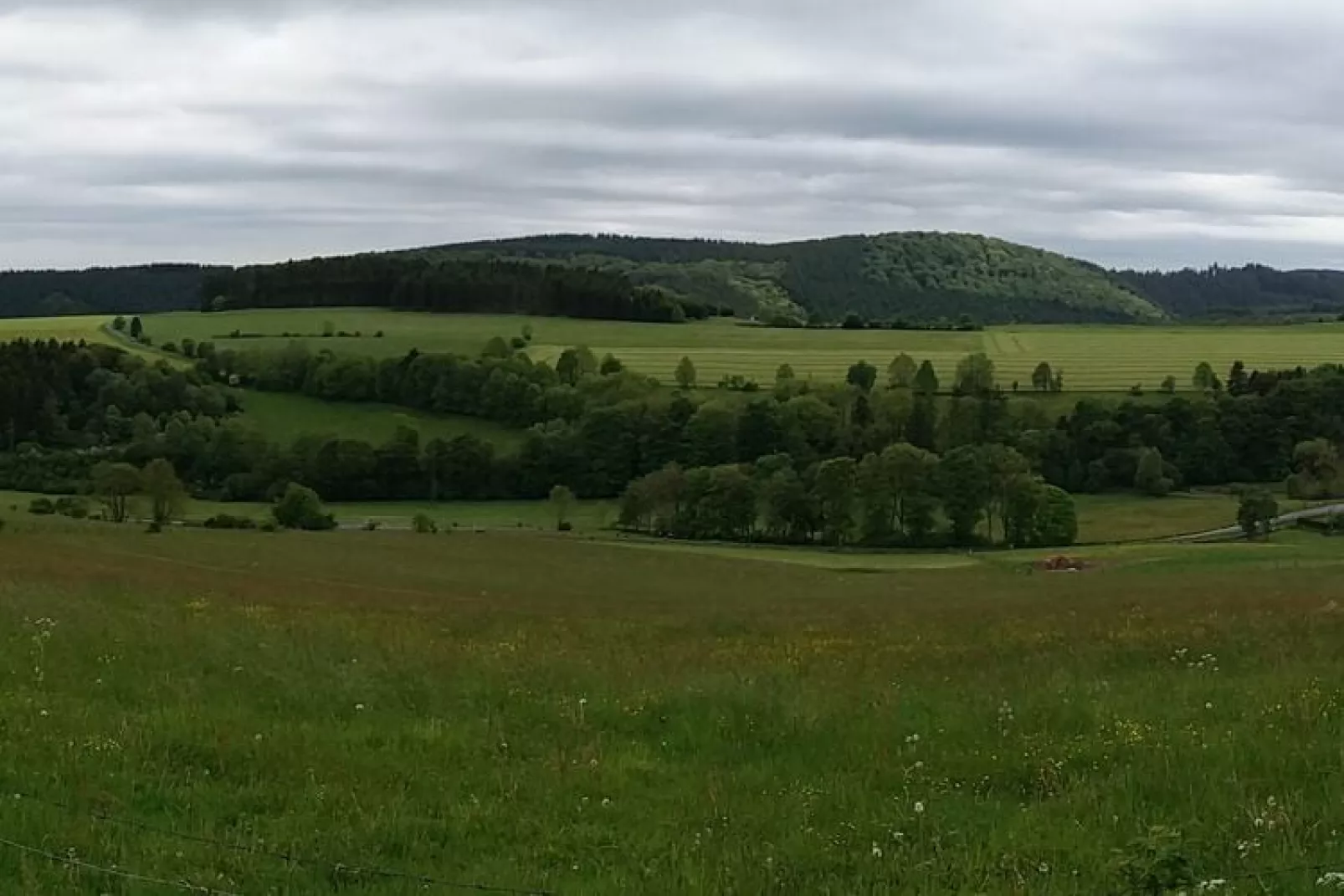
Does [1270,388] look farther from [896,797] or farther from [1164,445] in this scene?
Result: [896,797]

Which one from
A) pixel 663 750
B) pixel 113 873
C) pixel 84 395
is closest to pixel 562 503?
pixel 84 395

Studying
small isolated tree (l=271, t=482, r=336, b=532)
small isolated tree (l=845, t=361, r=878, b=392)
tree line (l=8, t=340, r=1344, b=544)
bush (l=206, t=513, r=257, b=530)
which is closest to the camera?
bush (l=206, t=513, r=257, b=530)

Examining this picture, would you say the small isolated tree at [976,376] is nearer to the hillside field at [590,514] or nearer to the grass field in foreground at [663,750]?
the hillside field at [590,514]

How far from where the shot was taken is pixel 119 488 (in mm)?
100312

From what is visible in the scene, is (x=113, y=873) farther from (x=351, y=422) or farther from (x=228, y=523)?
(x=351, y=422)

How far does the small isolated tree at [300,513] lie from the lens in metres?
102

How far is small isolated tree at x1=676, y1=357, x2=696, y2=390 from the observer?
163 metres

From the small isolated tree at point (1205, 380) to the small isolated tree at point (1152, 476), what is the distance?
101 feet

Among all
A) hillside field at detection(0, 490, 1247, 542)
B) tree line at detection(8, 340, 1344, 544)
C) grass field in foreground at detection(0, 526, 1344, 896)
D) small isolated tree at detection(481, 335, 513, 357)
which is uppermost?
small isolated tree at detection(481, 335, 513, 357)

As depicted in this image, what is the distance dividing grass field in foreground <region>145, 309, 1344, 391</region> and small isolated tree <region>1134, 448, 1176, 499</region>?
98.8 ft

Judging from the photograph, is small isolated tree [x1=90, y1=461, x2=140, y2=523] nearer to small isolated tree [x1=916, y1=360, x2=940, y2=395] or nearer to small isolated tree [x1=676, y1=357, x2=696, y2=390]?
small isolated tree [x1=676, y1=357, x2=696, y2=390]

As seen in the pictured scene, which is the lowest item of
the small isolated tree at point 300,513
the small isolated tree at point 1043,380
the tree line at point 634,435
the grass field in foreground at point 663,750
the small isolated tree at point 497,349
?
the small isolated tree at point 300,513

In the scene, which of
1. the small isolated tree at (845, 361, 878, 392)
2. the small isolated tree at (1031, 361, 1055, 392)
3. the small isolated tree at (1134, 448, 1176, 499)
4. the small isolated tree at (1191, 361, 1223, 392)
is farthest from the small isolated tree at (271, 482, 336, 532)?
the small isolated tree at (1191, 361, 1223, 392)

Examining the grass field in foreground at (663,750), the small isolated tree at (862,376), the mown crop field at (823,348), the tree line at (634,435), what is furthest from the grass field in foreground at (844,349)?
the grass field in foreground at (663,750)
